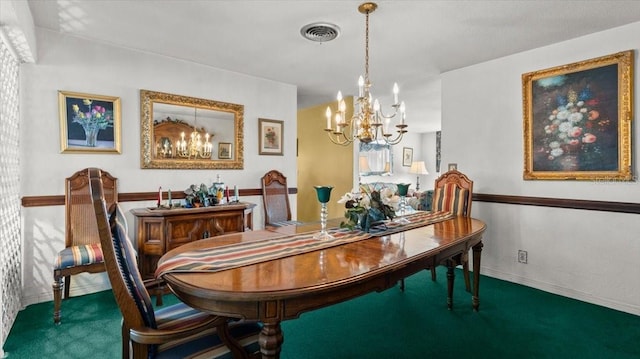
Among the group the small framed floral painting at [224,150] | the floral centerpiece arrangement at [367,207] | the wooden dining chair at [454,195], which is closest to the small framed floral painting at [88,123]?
the small framed floral painting at [224,150]

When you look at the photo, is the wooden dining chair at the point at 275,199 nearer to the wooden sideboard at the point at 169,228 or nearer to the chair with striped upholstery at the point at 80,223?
the wooden sideboard at the point at 169,228

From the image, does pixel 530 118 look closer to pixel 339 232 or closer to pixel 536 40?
pixel 536 40

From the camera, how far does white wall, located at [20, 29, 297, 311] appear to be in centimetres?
272

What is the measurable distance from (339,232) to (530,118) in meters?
2.41

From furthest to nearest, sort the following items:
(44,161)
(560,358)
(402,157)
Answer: (402,157)
(44,161)
(560,358)

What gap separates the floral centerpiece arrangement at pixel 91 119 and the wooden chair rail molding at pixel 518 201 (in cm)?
57

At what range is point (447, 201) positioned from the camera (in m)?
3.22

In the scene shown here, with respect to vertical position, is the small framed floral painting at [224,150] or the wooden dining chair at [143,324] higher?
the small framed floral painting at [224,150]

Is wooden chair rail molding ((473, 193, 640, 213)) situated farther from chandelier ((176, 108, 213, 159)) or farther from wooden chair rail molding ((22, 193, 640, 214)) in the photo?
chandelier ((176, 108, 213, 159))

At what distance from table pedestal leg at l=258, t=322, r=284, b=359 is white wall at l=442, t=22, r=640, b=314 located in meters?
3.06

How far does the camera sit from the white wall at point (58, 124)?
272cm

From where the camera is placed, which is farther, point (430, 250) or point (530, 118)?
point (530, 118)

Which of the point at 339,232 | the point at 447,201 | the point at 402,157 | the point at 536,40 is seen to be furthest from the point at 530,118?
the point at 402,157

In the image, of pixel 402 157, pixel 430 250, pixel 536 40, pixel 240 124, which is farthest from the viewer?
pixel 402 157
